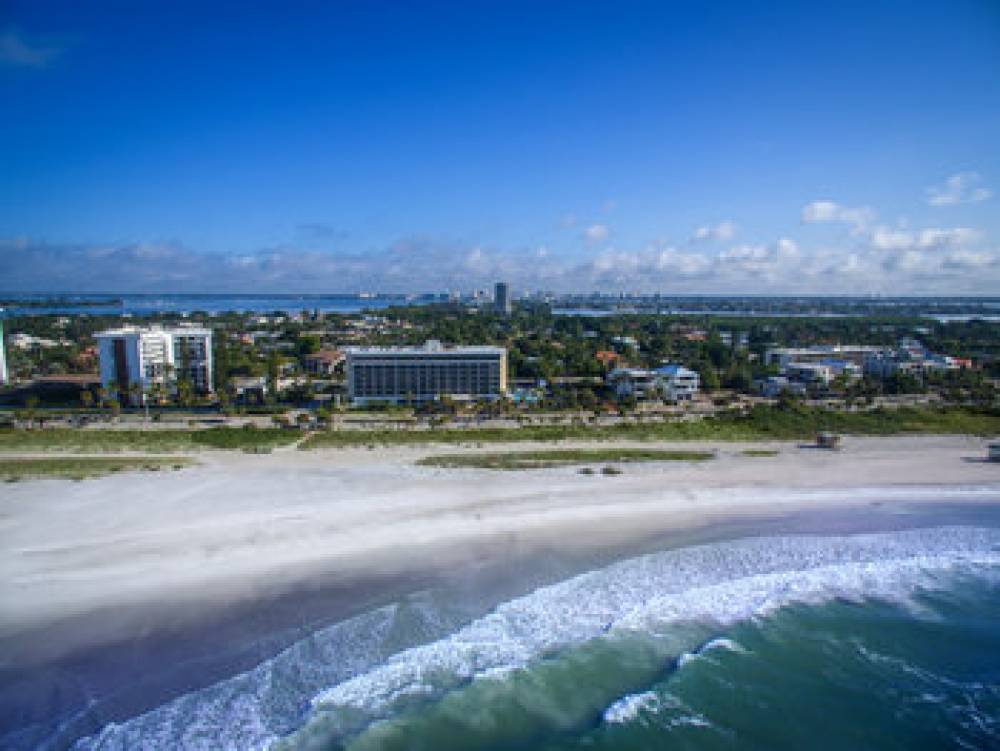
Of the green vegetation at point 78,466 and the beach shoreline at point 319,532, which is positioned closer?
the beach shoreline at point 319,532

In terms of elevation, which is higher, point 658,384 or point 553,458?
point 658,384

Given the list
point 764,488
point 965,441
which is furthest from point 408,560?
point 965,441

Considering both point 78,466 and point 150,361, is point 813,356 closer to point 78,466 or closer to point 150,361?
point 150,361

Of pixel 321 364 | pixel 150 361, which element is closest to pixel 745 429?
pixel 321 364

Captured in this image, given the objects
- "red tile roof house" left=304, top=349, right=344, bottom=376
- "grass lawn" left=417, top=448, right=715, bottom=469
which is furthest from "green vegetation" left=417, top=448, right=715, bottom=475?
"red tile roof house" left=304, top=349, right=344, bottom=376

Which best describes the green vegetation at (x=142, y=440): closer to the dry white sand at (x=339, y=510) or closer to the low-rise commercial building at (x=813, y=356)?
the dry white sand at (x=339, y=510)

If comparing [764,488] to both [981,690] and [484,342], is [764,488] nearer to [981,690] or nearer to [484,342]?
[981,690]

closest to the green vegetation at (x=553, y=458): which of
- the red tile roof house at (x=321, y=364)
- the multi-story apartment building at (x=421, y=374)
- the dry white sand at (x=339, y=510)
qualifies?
the dry white sand at (x=339, y=510)
